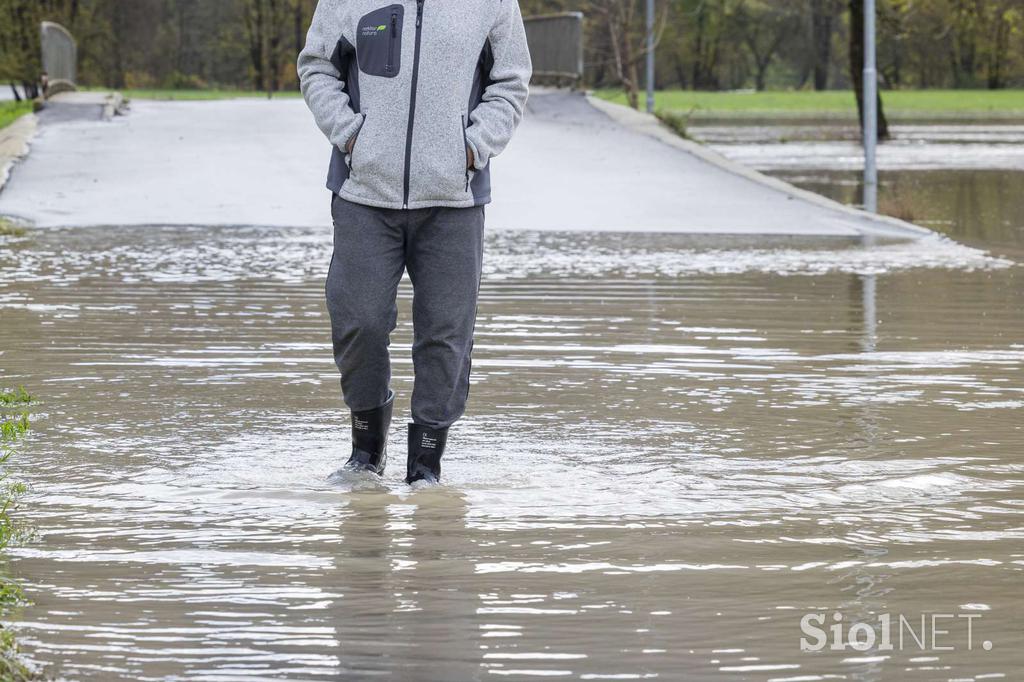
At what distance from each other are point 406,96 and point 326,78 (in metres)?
0.29

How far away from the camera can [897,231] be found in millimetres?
15055

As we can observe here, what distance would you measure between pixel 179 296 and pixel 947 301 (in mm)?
4507

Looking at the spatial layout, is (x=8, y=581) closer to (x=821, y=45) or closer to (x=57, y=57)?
(x=57, y=57)

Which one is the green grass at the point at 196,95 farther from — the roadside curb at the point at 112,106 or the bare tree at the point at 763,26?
the bare tree at the point at 763,26

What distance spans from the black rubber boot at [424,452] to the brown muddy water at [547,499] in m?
0.08

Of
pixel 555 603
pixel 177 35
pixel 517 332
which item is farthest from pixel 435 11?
pixel 177 35

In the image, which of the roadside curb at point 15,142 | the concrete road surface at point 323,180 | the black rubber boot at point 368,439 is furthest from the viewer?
the roadside curb at point 15,142

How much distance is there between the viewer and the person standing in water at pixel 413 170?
5230mm

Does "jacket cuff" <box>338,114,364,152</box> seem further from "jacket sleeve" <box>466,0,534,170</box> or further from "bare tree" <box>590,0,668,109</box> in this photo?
"bare tree" <box>590,0,668,109</box>

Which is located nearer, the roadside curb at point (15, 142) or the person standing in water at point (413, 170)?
the person standing in water at point (413, 170)

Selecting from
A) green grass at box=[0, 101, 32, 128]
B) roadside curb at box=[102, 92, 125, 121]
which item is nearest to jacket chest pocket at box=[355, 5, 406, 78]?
roadside curb at box=[102, 92, 125, 121]

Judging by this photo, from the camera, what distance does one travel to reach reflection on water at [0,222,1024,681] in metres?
3.91

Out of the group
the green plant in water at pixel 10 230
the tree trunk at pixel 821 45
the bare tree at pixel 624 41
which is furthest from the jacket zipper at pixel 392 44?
the tree trunk at pixel 821 45

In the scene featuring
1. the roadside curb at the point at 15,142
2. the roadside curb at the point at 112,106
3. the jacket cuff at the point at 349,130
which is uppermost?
the jacket cuff at the point at 349,130
